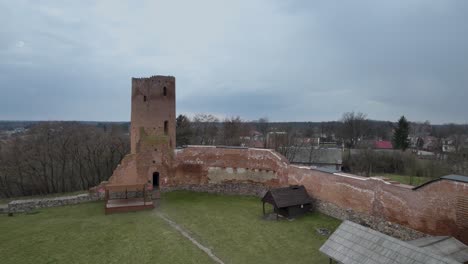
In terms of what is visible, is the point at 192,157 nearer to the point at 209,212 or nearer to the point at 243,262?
the point at 209,212

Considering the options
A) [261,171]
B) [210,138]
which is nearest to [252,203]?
[261,171]

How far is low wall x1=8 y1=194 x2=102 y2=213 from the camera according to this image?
17.2 meters

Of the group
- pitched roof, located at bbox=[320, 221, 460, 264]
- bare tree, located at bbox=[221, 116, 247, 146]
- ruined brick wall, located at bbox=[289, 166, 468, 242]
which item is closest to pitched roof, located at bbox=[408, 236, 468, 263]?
ruined brick wall, located at bbox=[289, 166, 468, 242]

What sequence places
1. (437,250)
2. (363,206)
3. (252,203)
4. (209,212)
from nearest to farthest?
(437,250), (363,206), (209,212), (252,203)

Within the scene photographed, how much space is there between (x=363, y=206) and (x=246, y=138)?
26.2 metres

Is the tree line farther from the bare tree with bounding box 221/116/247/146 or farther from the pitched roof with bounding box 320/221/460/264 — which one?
the pitched roof with bounding box 320/221/460/264

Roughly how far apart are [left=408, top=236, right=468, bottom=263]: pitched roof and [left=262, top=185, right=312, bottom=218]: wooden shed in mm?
6556

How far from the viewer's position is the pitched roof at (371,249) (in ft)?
25.8

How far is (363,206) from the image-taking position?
14.0m

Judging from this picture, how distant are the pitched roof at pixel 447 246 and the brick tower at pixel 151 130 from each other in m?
15.2

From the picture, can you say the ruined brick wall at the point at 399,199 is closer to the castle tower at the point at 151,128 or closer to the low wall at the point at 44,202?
the castle tower at the point at 151,128

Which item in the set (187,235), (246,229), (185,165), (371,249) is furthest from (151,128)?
(371,249)

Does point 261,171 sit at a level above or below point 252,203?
above

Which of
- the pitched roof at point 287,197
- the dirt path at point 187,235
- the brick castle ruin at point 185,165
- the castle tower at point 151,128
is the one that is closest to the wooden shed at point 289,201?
the pitched roof at point 287,197
